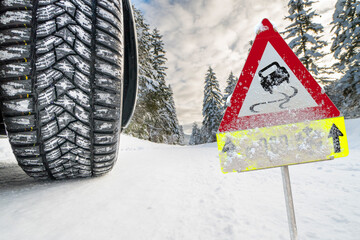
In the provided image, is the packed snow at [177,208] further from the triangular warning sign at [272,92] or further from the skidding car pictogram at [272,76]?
the skidding car pictogram at [272,76]

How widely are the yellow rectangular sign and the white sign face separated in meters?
0.11

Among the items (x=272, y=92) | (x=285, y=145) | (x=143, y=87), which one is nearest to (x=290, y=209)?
(x=285, y=145)

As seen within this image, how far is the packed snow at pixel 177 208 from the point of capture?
0.88 m

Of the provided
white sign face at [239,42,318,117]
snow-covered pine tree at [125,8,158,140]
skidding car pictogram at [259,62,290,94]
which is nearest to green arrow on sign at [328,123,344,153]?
white sign face at [239,42,318,117]

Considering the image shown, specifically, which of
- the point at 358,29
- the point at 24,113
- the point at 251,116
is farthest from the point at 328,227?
the point at 358,29

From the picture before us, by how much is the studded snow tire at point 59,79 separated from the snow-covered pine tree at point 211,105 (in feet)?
77.6

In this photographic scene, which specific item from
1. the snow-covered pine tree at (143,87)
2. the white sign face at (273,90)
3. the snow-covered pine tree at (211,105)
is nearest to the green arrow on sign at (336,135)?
the white sign face at (273,90)

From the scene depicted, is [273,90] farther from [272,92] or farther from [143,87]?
[143,87]

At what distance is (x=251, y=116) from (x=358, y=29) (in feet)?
45.6

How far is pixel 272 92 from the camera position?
3.02 feet

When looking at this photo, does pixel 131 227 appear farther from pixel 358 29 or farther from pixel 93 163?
pixel 358 29

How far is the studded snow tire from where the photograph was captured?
1021mm

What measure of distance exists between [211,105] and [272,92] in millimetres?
25358

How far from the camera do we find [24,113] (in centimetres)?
107
